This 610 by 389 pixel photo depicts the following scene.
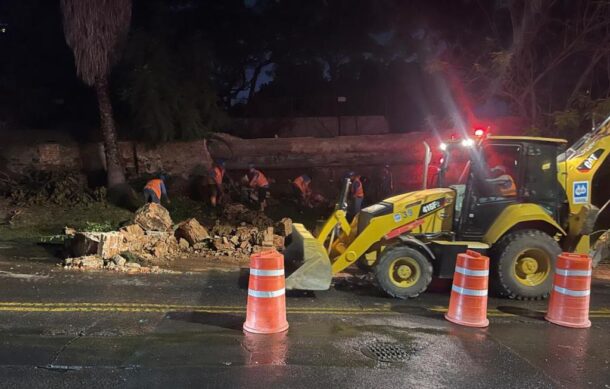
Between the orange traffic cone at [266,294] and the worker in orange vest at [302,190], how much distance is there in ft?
36.6

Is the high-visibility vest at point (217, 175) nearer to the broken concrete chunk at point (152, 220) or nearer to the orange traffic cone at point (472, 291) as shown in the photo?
the broken concrete chunk at point (152, 220)

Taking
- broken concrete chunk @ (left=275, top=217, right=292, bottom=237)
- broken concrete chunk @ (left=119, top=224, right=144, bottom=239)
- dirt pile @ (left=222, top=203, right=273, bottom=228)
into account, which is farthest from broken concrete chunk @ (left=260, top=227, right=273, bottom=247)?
broken concrete chunk @ (left=119, top=224, right=144, bottom=239)

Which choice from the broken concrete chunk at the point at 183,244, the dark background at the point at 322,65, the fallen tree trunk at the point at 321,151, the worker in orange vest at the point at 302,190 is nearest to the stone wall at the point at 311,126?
the dark background at the point at 322,65

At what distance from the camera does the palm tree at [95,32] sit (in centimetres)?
1425

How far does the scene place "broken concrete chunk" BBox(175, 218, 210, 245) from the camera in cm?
1213

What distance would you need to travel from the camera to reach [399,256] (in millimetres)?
7773

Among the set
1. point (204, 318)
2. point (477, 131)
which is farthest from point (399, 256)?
point (204, 318)

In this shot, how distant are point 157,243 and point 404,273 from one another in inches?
246

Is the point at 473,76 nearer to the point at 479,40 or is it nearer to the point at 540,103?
the point at 479,40

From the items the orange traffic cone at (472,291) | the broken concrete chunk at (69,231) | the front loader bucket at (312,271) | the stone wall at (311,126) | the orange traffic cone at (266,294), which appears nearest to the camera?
the orange traffic cone at (266,294)

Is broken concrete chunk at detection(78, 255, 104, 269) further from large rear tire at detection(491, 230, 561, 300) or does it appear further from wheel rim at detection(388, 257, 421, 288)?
large rear tire at detection(491, 230, 561, 300)

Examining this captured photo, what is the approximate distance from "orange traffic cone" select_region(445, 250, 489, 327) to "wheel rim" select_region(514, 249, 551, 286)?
5.67 ft

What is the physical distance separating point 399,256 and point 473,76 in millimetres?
9545

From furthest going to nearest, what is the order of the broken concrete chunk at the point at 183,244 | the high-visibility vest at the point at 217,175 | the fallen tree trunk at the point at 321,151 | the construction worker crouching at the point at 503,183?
the fallen tree trunk at the point at 321,151
the high-visibility vest at the point at 217,175
the broken concrete chunk at the point at 183,244
the construction worker crouching at the point at 503,183
